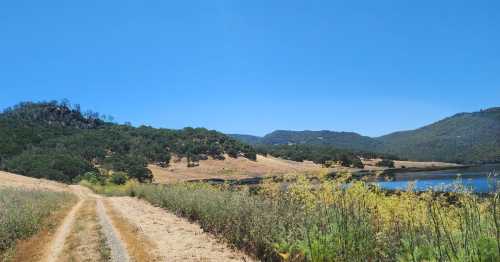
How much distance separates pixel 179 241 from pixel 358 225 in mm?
7964

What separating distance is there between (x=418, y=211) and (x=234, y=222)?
6442 mm

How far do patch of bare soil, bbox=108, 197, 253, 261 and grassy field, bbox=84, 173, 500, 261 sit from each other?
0.56 metres

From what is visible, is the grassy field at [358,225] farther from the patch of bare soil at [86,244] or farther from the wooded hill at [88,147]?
the wooded hill at [88,147]

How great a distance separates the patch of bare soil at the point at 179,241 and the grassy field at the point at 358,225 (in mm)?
564

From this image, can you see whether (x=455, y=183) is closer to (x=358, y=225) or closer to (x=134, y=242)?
(x=358, y=225)

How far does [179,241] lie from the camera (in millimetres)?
14336

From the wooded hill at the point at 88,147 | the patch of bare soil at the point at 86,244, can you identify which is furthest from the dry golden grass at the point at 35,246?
the wooded hill at the point at 88,147

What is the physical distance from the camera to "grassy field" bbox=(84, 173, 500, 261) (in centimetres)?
575

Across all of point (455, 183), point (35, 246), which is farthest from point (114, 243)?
point (455, 183)

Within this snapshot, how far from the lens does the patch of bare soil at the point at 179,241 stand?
1187cm

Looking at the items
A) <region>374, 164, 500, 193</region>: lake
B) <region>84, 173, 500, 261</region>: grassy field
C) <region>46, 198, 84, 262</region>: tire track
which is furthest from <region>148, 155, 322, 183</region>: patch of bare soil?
<region>84, 173, 500, 261</region>: grassy field

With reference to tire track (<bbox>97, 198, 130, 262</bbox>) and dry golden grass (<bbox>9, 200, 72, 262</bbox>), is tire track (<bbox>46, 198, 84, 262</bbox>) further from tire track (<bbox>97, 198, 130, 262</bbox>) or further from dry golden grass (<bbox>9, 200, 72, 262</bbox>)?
A: tire track (<bbox>97, 198, 130, 262</bbox>)

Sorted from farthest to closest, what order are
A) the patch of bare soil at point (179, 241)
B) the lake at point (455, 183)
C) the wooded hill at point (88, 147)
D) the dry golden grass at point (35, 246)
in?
the wooded hill at point (88, 147), the dry golden grass at point (35, 246), the patch of bare soil at point (179, 241), the lake at point (455, 183)


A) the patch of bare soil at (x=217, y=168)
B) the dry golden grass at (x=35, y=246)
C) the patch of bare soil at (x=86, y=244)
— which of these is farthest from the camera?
the patch of bare soil at (x=217, y=168)
